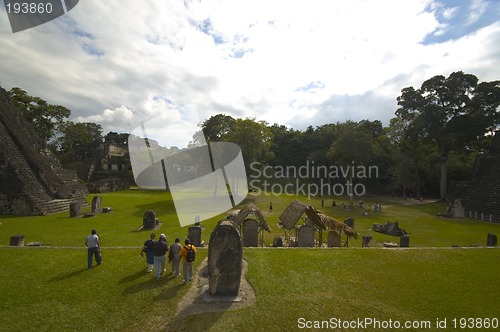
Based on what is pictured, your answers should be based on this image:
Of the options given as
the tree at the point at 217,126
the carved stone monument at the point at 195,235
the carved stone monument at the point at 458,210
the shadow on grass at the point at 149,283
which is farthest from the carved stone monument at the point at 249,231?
the tree at the point at 217,126

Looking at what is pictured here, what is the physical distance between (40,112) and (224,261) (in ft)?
193

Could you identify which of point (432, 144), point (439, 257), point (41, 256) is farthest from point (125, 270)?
point (432, 144)

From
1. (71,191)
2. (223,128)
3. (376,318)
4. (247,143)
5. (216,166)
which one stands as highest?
(223,128)

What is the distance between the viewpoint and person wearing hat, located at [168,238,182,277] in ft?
33.0

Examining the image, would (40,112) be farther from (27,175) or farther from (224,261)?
(224,261)

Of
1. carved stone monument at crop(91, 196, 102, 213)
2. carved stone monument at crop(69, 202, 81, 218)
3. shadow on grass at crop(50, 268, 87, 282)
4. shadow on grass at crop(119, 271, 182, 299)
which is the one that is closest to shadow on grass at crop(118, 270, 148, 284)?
shadow on grass at crop(119, 271, 182, 299)

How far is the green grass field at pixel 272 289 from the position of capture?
25.2 feet

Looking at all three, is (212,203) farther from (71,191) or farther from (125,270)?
(125,270)

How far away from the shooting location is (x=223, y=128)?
47.3m

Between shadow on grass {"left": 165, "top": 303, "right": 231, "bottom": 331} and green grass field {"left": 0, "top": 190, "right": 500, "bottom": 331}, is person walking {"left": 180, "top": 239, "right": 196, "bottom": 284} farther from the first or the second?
shadow on grass {"left": 165, "top": 303, "right": 231, "bottom": 331}

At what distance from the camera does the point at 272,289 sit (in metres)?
9.38

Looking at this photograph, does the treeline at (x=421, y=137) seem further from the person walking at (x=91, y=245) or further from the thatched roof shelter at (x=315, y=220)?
the person walking at (x=91, y=245)

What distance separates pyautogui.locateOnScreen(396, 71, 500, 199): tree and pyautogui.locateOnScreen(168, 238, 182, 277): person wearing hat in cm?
4386

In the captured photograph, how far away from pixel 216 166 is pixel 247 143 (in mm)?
7797
